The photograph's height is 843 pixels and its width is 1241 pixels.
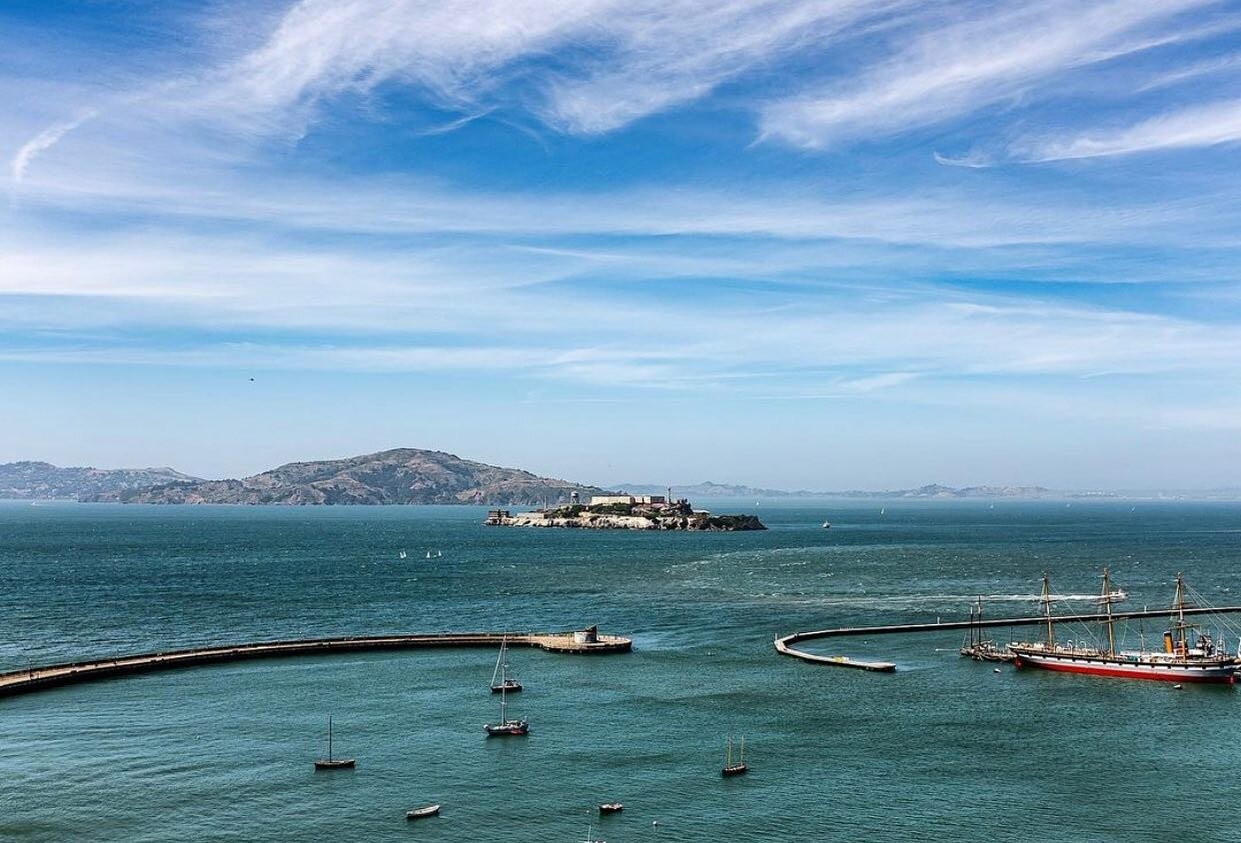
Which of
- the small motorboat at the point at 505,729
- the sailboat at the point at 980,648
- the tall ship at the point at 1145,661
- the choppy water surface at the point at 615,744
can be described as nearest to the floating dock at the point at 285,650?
the choppy water surface at the point at 615,744

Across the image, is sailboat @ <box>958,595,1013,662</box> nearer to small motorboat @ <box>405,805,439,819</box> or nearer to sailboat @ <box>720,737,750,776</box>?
sailboat @ <box>720,737,750,776</box>

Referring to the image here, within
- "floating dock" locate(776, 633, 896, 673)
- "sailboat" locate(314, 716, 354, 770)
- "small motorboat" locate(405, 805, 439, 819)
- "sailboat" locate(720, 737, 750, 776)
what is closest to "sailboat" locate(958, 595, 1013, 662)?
"floating dock" locate(776, 633, 896, 673)

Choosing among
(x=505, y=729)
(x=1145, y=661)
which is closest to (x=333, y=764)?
(x=505, y=729)

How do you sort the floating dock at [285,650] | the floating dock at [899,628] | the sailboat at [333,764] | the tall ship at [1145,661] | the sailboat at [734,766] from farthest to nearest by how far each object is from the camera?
the floating dock at [899,628] < the tall ship at [1145,661] < the floating dock at [285,650] < the sailboat at [333,764] < the sailboat at [734,766]

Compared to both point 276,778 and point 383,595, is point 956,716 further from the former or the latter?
point 383,595

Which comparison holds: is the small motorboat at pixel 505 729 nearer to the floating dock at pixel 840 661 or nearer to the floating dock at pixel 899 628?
the floating dock at pixel 840 661

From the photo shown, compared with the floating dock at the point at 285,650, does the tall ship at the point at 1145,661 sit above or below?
below

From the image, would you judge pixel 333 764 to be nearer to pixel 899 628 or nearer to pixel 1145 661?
pixel 1145 661

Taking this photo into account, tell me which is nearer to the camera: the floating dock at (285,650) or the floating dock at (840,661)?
the floating dock at (285,650)
